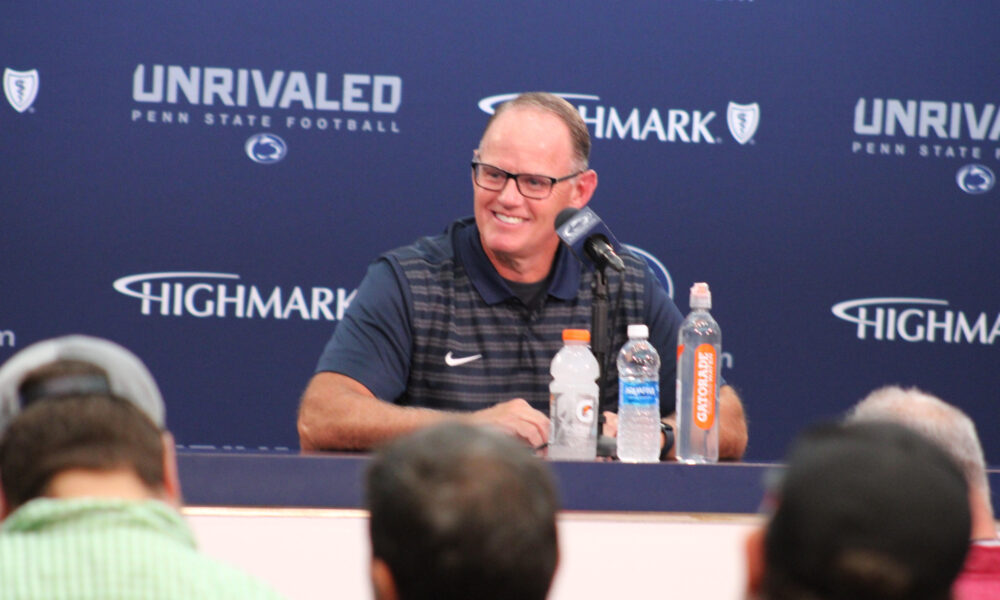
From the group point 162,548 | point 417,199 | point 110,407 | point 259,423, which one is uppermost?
point 417,199

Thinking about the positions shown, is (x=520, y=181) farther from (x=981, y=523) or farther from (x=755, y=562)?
(x=755, y=562)

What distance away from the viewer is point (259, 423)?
3.74 metres

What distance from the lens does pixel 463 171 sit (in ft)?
12.3

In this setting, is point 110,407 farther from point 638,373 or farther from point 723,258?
point 723,258

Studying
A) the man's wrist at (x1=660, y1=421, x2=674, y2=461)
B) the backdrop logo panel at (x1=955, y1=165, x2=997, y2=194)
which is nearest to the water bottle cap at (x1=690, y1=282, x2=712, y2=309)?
the man's wrist at (x1=660, y1=421, x2=674, y2=461)

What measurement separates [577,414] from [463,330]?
0.52 m

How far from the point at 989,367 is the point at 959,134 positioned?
737mm

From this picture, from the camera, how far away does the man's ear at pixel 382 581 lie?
0.95 meters

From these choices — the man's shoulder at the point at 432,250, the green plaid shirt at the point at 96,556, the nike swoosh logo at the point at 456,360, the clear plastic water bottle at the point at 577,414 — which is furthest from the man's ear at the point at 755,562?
the man's shoulder at the point at 432,250

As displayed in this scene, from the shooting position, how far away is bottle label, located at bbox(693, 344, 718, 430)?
222cm

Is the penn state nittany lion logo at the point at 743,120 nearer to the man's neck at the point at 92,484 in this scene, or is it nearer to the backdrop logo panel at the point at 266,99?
the backdrop logo panel at the point at 266,99

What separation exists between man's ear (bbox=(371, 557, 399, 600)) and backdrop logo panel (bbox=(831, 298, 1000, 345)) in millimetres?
3101

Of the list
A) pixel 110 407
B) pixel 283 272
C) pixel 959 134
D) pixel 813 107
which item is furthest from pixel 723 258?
pixel 110 407

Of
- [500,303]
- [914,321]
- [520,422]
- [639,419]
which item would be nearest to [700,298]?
[639,419]
